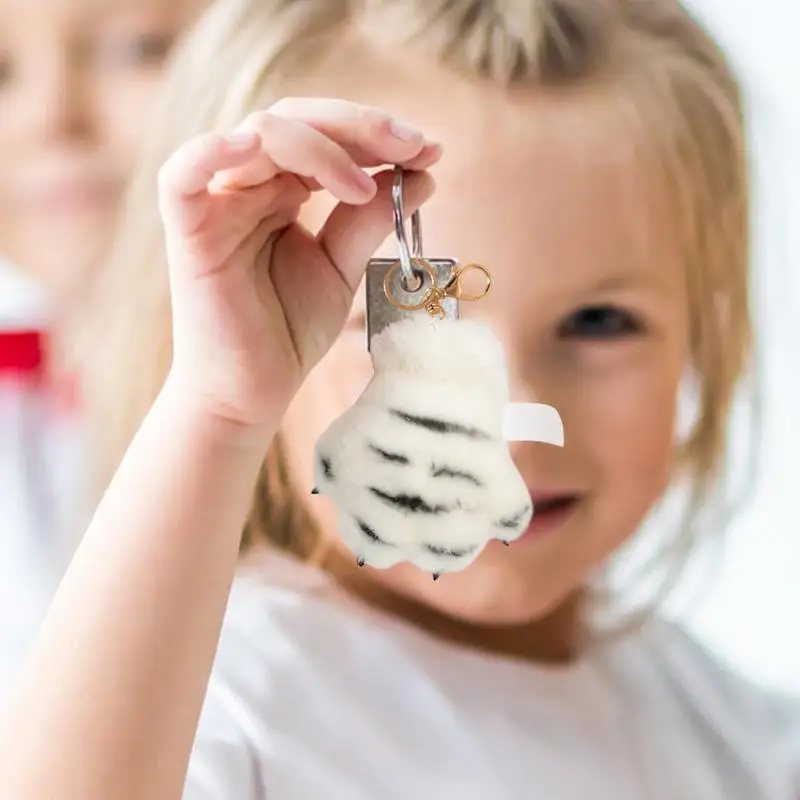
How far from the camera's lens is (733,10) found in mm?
771

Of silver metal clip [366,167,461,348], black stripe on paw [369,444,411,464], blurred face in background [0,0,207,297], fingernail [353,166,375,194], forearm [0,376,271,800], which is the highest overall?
blurred face in background [0,0,207,297]

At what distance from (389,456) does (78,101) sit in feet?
1.76

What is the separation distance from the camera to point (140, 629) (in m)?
0.37

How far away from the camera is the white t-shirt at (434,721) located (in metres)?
0.52

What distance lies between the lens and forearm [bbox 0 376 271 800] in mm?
361

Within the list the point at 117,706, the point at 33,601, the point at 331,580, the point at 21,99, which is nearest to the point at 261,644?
the point at 331,580

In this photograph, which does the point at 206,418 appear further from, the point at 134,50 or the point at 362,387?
the point at 134,50

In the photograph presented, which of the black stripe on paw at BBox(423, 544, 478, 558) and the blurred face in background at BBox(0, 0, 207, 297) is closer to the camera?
the black stripe on paw at BBox(423, 544, 478, 558)

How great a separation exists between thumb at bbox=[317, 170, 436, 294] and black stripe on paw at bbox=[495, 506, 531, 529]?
0.12 meters

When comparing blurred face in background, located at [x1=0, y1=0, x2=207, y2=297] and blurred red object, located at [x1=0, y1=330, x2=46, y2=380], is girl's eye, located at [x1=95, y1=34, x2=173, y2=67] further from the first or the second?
blurred red object, located at [x1=0, y1=330, x2=46, y2=380]

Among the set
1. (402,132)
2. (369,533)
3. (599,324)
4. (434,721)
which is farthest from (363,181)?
(434,721)

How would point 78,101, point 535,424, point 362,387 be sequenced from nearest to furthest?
point 535,424 → point 362,387 → point 78,101

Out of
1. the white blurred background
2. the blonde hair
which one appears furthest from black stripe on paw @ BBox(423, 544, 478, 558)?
the white blurred background

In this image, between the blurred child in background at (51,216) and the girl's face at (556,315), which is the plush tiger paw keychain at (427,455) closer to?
the girl's face at (556,315)
